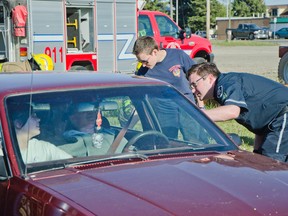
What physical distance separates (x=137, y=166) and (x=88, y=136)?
0.60 meters

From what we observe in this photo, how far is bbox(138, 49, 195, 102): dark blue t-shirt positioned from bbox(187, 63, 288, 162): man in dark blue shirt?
170 centimetres

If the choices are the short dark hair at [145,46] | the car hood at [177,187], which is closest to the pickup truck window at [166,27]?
the short dark hair at [145,46]

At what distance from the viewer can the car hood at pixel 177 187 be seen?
2.88 metres

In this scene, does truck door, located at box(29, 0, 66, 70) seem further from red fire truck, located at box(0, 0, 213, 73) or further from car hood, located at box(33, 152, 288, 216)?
car hood, located at box(33, 152, 288, 216)

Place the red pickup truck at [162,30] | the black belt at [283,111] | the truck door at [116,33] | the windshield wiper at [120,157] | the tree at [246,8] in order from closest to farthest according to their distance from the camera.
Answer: the windshield wiper at [120,157] < the black belt at [283,111] < the truck door at [116,33] < the red pickup truck at [162,30] < the tree at [246,8]

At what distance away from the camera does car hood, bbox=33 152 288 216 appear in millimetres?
2881

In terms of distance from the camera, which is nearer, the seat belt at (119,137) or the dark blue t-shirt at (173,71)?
the seat belt at (119,137)

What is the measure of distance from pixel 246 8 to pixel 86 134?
107696 millimetres

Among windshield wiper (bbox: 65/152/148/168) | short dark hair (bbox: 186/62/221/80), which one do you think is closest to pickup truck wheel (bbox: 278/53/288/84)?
short dark hair (bbox: 186/62/221/80)

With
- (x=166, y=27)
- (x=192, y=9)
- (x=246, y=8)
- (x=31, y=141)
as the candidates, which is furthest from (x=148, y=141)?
(x=246, y=8)

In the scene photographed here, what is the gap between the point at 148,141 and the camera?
13.1 feet

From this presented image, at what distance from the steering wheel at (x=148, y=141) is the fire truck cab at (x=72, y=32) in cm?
1021

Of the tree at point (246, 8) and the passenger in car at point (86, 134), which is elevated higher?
the tree at point (246, 8)

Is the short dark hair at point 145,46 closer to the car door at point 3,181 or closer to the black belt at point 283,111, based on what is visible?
the black belt at point 283,111
